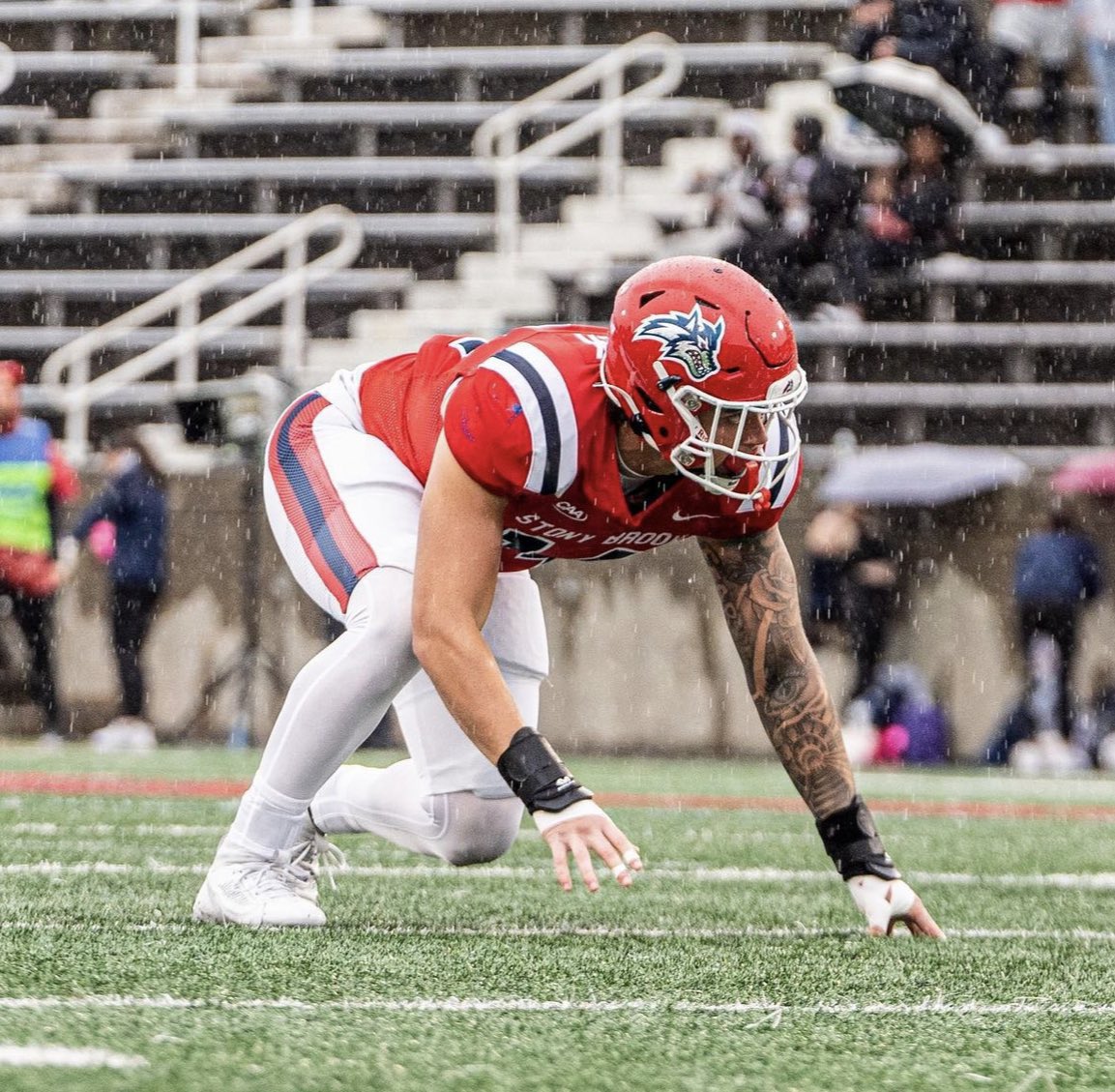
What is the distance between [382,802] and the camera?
3.97 metres

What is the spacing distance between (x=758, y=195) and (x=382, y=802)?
8.56 m

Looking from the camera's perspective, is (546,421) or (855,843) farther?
(855,843)

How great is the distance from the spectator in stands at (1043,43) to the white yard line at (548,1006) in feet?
35.2

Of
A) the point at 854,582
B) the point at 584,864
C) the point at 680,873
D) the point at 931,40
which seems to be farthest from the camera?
the point at 931,40

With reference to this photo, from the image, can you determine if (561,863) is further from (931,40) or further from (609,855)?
(931,40)

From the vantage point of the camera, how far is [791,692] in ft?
12.3

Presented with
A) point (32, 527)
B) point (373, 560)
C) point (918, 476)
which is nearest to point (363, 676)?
point (373, 560)

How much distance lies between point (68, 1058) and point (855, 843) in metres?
1.79

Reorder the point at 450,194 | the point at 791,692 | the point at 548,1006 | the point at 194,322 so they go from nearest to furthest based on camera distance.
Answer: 1. the point at 548,1006
2. the point at 791,692
3. the point at 194,322
4. the point at 450,194

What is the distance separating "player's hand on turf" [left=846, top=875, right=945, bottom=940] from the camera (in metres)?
3.60

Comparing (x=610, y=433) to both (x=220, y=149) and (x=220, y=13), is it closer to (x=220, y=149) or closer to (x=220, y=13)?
(x=220, y=149)

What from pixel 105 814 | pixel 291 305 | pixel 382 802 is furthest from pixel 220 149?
pixel 382 802

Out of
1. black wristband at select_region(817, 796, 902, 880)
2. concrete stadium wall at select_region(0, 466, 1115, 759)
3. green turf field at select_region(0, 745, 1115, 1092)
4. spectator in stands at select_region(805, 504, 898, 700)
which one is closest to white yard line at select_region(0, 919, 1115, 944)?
green turf field at select_region(0, 745, 1115, 1092)

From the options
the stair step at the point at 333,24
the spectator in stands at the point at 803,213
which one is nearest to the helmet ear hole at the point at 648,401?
the spectator in stands at the point at 803,213
